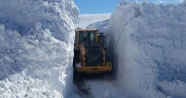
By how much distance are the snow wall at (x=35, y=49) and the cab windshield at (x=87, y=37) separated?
4120 millimetres

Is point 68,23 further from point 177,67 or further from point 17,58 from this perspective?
point 177,67

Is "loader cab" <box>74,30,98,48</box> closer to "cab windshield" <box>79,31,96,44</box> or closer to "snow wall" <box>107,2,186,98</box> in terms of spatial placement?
"cab windshield" <box>79,31,96,44</box>

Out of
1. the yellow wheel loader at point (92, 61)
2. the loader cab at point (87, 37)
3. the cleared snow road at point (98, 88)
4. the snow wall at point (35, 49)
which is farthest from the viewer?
the loader cab at point (87, 37)

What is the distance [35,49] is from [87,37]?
6.61 meters

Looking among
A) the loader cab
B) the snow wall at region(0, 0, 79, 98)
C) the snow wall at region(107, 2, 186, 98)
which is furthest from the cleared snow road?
the loader cab

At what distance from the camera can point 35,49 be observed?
11938 mm

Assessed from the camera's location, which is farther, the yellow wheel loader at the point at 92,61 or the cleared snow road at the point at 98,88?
the yellow wheel loader at the point at 92,61

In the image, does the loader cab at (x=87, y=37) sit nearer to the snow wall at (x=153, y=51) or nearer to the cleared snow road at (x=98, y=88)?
the cleared snow road at (x=98, y=88)

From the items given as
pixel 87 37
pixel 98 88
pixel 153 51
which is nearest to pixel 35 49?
pixel 98 88

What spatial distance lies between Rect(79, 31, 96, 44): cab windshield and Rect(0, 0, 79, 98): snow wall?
13.5 feet

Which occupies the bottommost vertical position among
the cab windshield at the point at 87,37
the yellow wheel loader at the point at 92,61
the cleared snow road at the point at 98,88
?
the cleared snow road at the point at 98,88

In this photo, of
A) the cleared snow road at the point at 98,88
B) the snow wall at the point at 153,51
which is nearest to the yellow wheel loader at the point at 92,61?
the cleared snow road at the point at 98,88

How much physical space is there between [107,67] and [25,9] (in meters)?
5.24

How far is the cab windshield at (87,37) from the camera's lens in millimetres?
18219
